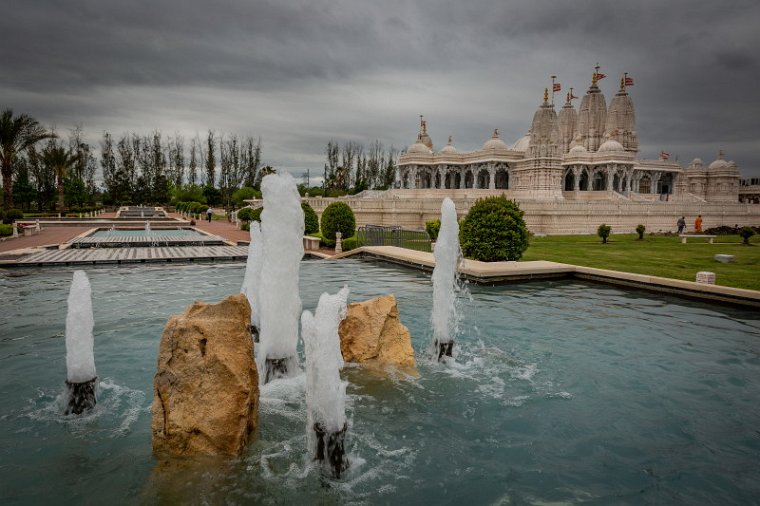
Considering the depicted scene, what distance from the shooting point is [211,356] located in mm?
4430

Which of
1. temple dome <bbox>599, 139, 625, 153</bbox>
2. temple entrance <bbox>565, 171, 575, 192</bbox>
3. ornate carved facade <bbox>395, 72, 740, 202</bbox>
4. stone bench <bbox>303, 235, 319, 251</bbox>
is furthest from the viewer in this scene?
temple entrance <bbox>565, 171, 575, 192</bbox>

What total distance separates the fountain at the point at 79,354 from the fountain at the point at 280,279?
1.91 metres

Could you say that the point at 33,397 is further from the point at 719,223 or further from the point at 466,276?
the point at 719,223

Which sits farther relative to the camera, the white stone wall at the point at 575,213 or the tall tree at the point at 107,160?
the tall tree at the point at 107,160

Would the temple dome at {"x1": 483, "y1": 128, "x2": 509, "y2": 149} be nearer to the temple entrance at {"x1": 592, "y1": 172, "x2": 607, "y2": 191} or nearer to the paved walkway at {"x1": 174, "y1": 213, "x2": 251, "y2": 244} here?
the temple entrance at {"x1": 592, "y1": 172, "x2": 607, "y2": 191}

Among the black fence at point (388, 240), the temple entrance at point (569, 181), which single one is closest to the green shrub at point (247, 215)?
the black fence at point (388, 240)

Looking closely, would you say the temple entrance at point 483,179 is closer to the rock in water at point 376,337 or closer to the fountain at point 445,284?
the fountain at point 445,284

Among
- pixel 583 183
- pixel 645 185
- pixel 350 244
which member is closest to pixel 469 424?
pixel 350 244

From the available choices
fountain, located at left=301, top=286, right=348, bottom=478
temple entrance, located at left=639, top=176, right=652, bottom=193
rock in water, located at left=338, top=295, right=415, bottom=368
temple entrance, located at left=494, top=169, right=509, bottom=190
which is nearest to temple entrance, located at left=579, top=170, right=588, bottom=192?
temple entrance, located at left=494, top=169, right=509, bottom=190

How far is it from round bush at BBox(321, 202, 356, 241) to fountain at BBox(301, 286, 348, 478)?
17.4m

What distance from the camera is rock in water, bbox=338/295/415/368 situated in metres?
7.02

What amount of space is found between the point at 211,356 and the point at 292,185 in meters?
3.16

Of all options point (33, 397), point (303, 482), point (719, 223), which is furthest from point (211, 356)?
point (719, 223)

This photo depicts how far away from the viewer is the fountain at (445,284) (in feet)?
24.1
